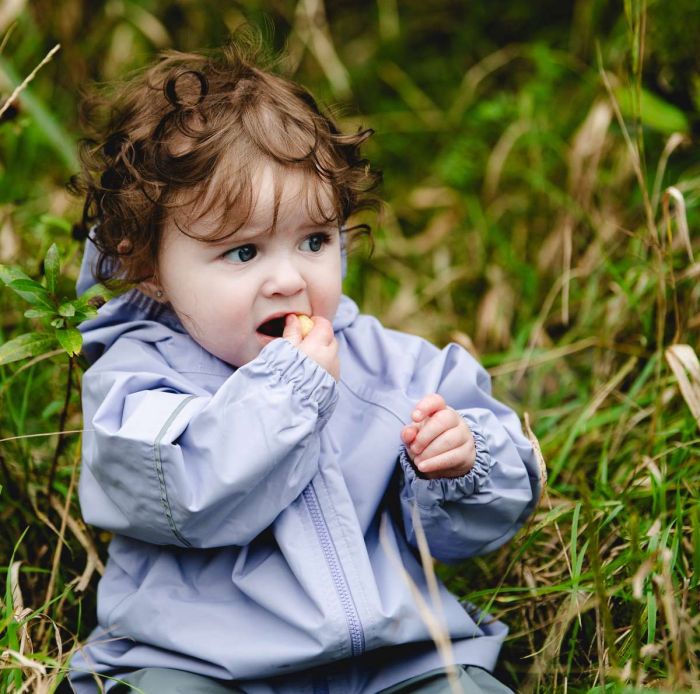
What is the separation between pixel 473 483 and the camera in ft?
5.77

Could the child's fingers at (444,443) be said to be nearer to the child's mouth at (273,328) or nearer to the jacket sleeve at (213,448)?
the jacket sleeve at (213,448)

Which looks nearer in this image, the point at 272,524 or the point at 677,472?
the point at 272,524

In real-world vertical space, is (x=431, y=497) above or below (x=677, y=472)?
above

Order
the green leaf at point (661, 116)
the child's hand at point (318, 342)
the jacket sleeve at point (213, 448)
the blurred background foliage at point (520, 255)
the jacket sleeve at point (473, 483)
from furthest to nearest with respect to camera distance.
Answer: the green leaf at point (661, 116) → the blurred background foliage at point (520, 255) → the jacket sleeve at point (473, 483) → the child's hand at point (318, 342) → the jacket sleeve at point (213, 448)

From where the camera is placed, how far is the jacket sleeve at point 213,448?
5.09 ft

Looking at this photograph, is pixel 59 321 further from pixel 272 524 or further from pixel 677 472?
pixel 677 472

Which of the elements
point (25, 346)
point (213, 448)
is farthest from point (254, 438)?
point (25, 346)

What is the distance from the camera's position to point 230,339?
1754mm

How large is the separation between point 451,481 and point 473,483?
5 cm

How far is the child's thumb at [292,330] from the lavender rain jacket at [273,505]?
0.22 ft

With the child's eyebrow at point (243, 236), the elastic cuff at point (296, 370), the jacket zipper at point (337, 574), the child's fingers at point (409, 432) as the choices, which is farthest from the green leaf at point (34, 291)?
the child's fingers at point (409, 432)

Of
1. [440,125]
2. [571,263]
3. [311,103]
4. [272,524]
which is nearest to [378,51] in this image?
[440,125]

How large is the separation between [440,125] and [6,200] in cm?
194

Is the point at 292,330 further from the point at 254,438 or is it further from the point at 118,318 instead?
the point at 118,318
